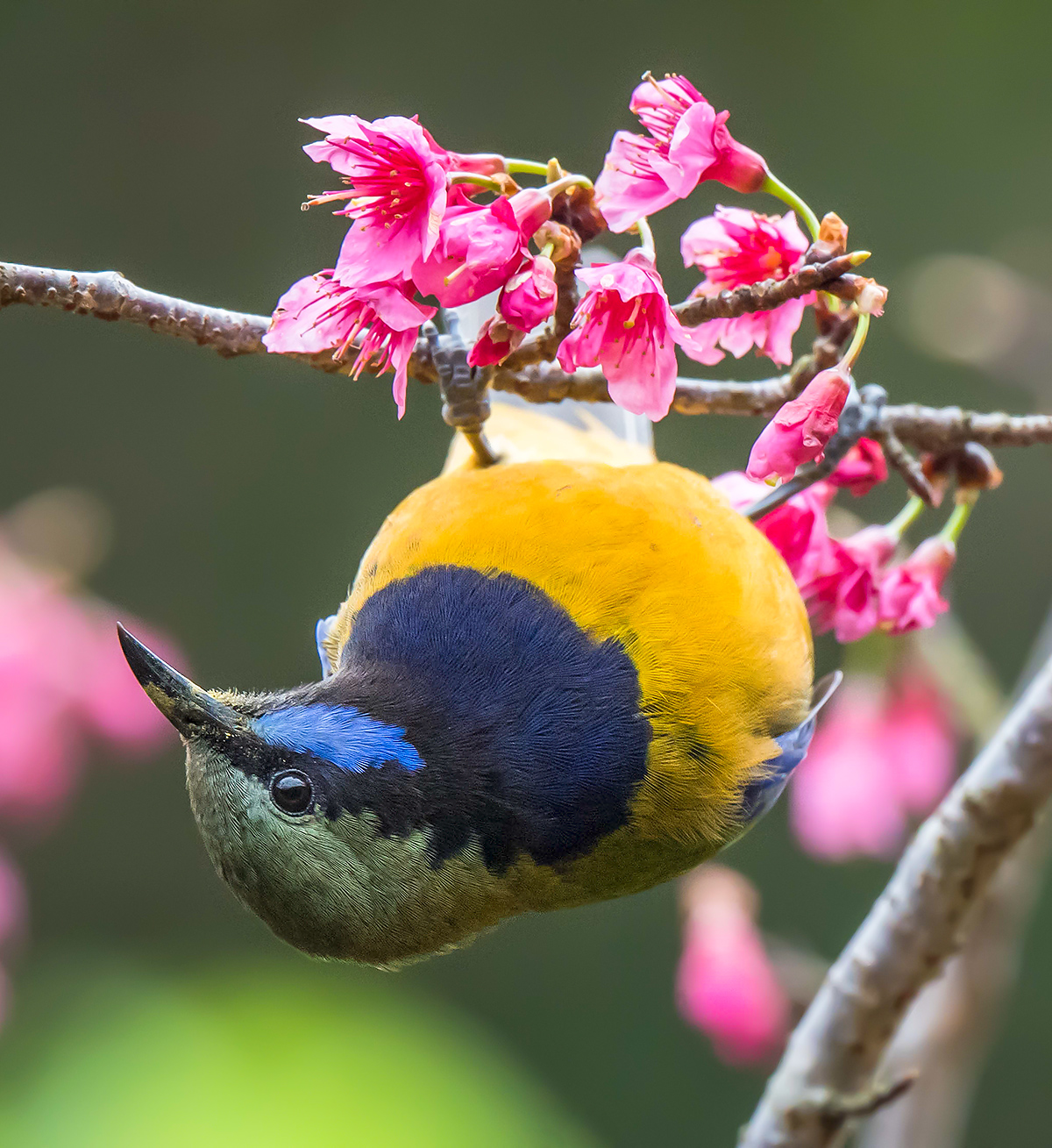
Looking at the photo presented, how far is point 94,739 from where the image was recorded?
179 cm

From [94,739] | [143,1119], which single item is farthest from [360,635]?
[143,1119]

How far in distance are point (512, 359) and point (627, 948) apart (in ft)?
7.64

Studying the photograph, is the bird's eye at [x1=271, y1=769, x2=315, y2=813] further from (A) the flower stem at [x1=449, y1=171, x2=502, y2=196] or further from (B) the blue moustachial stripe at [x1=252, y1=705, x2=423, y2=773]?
(A) the flower stem at [x1=449, y1=171, x2=502, y2=196]

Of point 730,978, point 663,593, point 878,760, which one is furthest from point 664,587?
point 730,978

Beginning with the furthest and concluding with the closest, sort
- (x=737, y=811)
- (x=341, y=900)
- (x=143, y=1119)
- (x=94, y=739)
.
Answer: (x=143, y=1119) → (x=94, y=739) → (x=737, y=811) → (x=341, y=900)

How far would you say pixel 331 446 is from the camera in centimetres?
277

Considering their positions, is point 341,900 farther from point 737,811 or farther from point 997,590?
point 997,590

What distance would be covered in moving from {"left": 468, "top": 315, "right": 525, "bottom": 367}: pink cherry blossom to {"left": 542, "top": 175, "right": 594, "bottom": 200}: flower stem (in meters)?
0.08

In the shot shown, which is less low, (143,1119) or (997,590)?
(997,590)

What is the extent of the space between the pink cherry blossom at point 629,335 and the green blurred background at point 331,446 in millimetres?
1865

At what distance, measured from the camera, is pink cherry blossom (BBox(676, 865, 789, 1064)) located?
5.17ft

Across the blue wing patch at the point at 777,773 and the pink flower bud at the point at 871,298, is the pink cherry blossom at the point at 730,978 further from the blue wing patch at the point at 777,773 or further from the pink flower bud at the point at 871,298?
the pink flower bud at the point at 871,298

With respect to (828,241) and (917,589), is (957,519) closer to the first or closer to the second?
(917,589)

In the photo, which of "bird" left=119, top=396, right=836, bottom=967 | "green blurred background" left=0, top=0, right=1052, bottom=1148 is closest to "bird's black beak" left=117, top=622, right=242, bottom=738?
"bird" left=119, top=396, right=836, bottom=967
